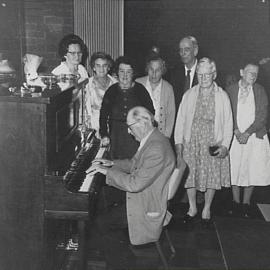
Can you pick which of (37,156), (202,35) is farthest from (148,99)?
(202,35)

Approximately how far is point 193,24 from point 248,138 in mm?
3667

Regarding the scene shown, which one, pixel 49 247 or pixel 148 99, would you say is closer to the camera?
pixel 49 247

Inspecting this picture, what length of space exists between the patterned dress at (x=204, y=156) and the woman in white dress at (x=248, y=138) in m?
0.50

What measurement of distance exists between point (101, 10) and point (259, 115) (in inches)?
119

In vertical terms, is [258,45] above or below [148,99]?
above

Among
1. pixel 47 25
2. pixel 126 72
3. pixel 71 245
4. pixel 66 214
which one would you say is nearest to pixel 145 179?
pixel 66 214

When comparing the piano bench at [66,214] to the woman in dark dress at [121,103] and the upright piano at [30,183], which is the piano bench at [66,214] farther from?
the woman in dark dress at [121,103]

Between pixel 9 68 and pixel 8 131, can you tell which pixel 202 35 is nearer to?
pixel 9 68

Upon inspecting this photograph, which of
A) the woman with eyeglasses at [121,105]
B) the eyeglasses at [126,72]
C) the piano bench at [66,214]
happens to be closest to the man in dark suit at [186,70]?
the woman with eyeglasses at [121,105]

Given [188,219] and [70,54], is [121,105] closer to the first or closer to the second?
[70,54]

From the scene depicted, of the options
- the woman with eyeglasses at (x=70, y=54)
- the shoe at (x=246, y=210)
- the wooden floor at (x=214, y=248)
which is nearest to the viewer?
the wooden floor at (x=214, y=248)

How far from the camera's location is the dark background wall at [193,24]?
811 cm

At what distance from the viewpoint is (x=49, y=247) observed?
10.9ft

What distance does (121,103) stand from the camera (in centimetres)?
478
